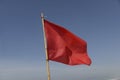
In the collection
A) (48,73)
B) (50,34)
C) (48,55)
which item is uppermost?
(50,34)

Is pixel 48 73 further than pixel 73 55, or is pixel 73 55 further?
pixel 73 55

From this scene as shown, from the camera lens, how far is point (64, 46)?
99.3ft

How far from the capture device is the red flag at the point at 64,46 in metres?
29.6

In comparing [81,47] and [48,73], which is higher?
[81,47]

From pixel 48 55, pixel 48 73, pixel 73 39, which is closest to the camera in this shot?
pixel 48 73

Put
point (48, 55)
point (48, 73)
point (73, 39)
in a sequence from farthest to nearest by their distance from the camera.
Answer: point (73, 39) < point (48, 55) < point (48, 73)

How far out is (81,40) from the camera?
31047 mm

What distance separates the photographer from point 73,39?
30.7 metres

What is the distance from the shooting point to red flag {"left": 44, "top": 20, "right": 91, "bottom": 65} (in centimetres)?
2956

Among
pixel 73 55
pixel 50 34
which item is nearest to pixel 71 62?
pixel 73 55

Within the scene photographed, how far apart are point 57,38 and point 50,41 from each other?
1.08m

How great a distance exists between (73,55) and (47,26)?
3.36m

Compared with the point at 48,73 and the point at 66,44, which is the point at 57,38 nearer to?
the point at 66,44

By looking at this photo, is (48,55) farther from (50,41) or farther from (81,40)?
(81,40)
